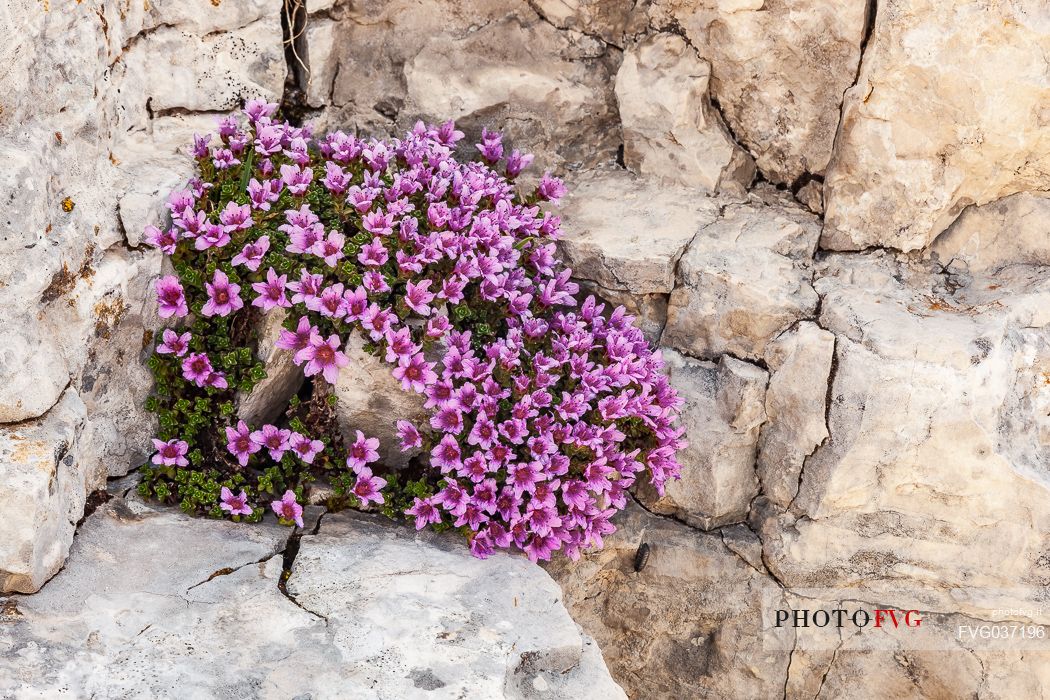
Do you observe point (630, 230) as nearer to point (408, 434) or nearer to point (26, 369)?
point (408, 434)

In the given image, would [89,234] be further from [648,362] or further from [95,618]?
[648,362]

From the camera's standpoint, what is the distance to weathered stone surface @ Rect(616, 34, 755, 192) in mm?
4906

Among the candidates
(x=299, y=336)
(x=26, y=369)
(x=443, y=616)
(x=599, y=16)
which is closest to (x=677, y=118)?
(x=599, y=16)

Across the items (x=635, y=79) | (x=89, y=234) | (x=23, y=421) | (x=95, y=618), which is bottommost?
(x=95, y=618)

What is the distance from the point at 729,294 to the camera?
178 inches

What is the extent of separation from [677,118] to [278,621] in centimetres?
303

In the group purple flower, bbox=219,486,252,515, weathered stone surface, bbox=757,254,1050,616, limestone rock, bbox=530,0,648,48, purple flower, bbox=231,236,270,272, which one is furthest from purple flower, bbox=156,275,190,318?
weathered stone surface, bbox=757,254,1050,616

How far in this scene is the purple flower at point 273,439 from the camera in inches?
166

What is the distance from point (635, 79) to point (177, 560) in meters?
3.13

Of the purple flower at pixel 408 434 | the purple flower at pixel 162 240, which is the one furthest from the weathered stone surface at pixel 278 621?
the purple flower at pixel 162 240

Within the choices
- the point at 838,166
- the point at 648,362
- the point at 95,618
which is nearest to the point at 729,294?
the point at 648,362

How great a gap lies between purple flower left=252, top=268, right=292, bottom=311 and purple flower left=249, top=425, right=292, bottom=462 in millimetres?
529

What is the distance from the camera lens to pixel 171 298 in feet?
13.6

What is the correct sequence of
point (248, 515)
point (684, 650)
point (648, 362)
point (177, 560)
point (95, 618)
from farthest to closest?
point (684, 650), point (648, 362), point (248, 515), point (177, 560), point (95, 618)
